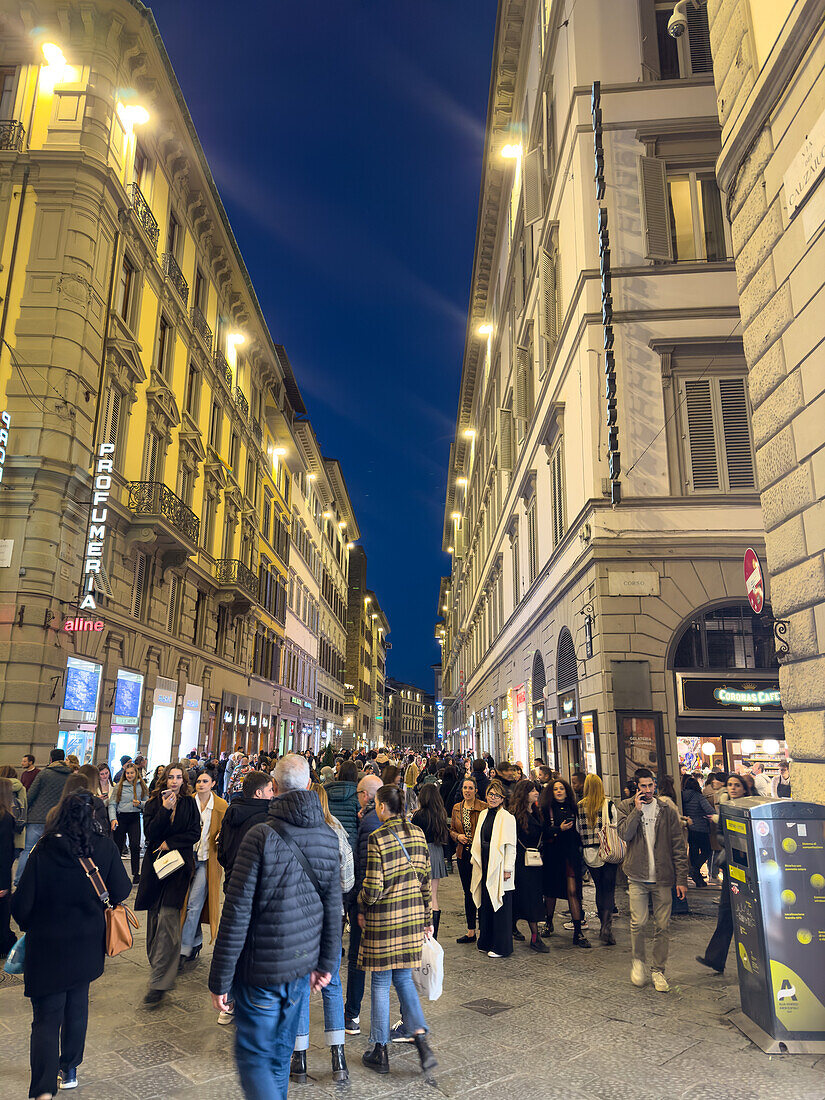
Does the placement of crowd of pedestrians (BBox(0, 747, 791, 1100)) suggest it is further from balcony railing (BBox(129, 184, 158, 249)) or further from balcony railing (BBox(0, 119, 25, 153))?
balcony railing (BBox(129, 184, 158, 249))

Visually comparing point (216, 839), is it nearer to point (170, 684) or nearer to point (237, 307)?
point (170, 684)

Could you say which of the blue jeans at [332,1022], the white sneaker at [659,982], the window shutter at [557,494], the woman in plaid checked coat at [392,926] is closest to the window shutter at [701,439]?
the window shutter at [557,494]

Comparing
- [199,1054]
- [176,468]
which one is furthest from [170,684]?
[199,1054]

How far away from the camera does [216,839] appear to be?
717cm

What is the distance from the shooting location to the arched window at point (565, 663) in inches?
673

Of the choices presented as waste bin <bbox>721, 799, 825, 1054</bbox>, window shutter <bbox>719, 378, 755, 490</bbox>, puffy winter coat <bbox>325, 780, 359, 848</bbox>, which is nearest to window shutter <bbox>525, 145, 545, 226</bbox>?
window shutter <bbox>719, 378, 755, 490</bbox>

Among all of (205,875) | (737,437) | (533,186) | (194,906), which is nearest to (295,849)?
(205,875)

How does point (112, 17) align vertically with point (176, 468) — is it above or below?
above

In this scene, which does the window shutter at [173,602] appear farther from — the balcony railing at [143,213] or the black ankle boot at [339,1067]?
the black ankle boot at [339,1067]

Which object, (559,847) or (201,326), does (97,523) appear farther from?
(559,847)

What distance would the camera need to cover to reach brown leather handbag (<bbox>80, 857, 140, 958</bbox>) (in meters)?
4.89

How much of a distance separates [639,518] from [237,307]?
24130mm

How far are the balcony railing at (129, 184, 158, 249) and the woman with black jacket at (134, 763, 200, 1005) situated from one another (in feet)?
62.4

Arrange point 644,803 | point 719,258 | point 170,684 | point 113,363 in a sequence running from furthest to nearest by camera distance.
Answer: point 170,684 → point 113,363 → point 719,258 → point 644,803
